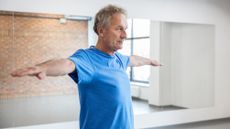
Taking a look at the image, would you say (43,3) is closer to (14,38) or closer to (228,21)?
(14,38)

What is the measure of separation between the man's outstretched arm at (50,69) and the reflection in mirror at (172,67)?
100 inches

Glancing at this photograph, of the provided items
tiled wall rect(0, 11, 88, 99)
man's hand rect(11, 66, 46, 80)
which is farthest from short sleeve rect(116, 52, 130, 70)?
tiled wall rect(0, 11, 88, 99)

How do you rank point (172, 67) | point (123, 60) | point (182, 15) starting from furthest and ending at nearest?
1. point (172, 67)
2. point (182, 15)
3. point (123, 60)

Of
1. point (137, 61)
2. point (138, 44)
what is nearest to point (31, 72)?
point (137, 61)

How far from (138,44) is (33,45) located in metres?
1.54

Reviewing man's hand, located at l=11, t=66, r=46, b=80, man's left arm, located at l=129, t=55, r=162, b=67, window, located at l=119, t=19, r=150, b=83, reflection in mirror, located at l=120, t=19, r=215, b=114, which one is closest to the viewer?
man's hand, located at l=11, t=66, r=46, b=80

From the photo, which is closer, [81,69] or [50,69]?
[50,69]

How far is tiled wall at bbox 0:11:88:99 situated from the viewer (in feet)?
10.6

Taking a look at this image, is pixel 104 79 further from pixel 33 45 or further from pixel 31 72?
pixel 33 45

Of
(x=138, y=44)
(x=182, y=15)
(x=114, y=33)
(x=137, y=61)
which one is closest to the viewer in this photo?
(x=114, y=33)

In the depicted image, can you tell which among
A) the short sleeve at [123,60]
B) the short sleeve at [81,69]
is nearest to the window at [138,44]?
the short sleeve at [123,60]

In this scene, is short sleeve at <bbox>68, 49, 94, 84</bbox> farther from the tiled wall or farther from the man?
the tiled wall

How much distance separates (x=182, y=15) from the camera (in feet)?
14.3

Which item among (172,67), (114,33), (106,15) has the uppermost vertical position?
(106,15)
